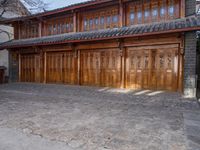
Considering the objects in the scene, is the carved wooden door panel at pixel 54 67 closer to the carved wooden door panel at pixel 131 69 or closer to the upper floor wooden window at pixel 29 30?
the upper floor wooden window at pixel 29 30

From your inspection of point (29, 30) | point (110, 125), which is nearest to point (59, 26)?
point (29, 30)

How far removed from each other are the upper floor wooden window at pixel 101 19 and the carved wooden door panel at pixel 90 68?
165cm

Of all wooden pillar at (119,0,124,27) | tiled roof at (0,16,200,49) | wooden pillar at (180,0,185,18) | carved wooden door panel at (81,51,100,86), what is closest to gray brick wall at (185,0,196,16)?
wooden pillar at (180,0,185,18)

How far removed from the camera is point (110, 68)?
11.6 metres

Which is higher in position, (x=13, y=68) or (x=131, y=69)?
(x=13, y=68)

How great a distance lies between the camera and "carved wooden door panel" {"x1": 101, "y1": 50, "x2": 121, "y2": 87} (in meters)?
11.3

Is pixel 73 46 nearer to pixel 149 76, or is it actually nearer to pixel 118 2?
pixel 118 2

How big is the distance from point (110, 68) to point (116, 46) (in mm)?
1305

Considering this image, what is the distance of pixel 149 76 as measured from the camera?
10305 mm

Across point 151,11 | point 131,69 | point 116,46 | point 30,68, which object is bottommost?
point 131,69

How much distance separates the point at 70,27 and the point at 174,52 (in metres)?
6.99

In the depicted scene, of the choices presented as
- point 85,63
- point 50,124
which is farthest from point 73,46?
point 50,124

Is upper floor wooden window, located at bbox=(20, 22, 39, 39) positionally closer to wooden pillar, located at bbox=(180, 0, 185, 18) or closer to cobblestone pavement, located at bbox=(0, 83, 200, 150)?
cobblestone pavement, located at bbox=(0, 83, 200, 150)

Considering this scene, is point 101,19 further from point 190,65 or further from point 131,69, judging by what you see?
point 190,65
